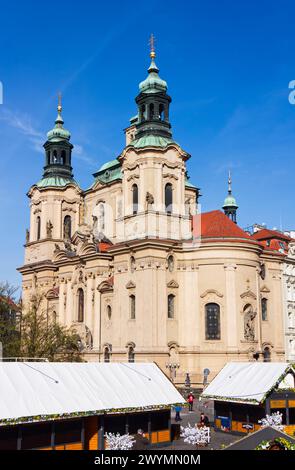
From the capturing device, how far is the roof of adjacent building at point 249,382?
24156 millimetres

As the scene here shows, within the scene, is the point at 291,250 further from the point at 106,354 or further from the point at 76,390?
the point at 76,390

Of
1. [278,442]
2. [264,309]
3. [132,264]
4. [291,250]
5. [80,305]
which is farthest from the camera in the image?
[291,250]

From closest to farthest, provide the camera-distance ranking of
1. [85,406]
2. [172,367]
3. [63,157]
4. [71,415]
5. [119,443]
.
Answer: [119,443] → [71,415] → [85,406] → [172,367] → [63,157]

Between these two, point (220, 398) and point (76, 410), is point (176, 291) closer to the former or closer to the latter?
point (220, 398)

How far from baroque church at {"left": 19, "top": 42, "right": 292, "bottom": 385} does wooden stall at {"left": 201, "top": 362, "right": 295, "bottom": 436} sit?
59.1 feet

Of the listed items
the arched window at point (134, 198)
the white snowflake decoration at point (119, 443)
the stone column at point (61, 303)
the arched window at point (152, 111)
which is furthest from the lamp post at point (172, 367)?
the white snowflake decoration at point (119, 443)

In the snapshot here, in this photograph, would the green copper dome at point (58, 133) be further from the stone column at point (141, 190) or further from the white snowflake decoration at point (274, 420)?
the white snowflake decoration at point (274, 420)

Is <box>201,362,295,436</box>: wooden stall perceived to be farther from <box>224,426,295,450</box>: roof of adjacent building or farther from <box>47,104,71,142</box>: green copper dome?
<box>47,104,71,142</box>: green copper dome

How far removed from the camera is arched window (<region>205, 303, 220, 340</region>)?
46438 millimetres

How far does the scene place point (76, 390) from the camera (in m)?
20.7

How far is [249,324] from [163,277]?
8.04m

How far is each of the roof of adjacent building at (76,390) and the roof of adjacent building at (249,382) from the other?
10.1 feet

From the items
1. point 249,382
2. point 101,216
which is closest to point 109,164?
point 101,216
